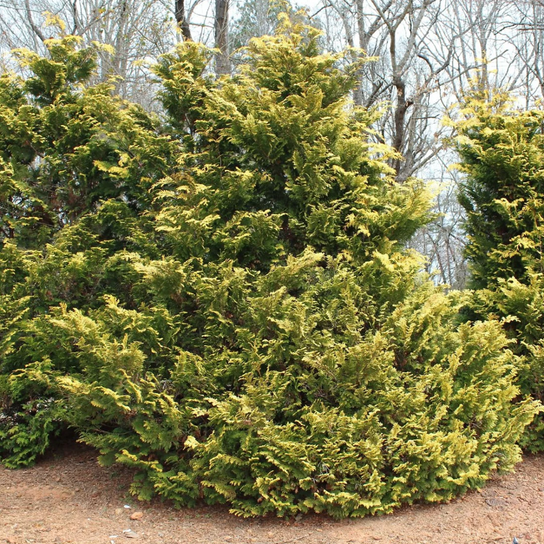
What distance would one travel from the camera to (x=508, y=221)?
4480 mm

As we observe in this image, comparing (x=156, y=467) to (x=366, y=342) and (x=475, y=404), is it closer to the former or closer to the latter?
(x=366, y=342)

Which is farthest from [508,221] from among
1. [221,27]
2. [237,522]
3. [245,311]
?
[221,27]

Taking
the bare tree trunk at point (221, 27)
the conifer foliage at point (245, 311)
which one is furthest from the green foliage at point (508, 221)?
the bare tree trunk at point (221, 27)

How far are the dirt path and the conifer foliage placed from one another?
123 millimetres

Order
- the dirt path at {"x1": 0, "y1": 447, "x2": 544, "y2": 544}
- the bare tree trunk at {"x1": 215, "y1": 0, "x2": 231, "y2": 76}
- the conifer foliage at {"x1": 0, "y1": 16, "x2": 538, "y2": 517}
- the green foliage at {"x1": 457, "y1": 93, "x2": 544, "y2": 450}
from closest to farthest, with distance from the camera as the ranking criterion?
the dirt path at {"x1": 0, "y1": 447, "x2": 544, "y2": 544}
the conifer foliage at {"x1": 0, "y1": 16, "x2": 538, "y2": 517}
the green foliage at {"x1": 457, "y1": 93, "x2": 544, "y2": 450}
the bare tree trunk at {"x1": 215, "y1": 0, "x2": 231, "y2": 76}

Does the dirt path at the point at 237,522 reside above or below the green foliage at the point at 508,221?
below

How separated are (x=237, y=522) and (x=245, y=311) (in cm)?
141

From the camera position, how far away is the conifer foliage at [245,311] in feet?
9.99

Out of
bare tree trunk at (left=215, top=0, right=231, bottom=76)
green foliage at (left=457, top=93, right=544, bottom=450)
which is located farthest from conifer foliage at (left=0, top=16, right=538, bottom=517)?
bare tree trunk at (left=215, top=0, right=231, bottom=76)

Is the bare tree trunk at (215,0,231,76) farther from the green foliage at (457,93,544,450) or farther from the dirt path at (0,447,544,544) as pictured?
the dirt path at (0,447,544,544)

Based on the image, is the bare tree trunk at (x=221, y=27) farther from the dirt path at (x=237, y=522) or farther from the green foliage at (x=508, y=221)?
the dirt path at (x=237, y=522)

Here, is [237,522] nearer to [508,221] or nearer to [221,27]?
[508,221]

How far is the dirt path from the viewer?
284cm

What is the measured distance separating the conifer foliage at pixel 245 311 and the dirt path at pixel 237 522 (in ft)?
0.40
